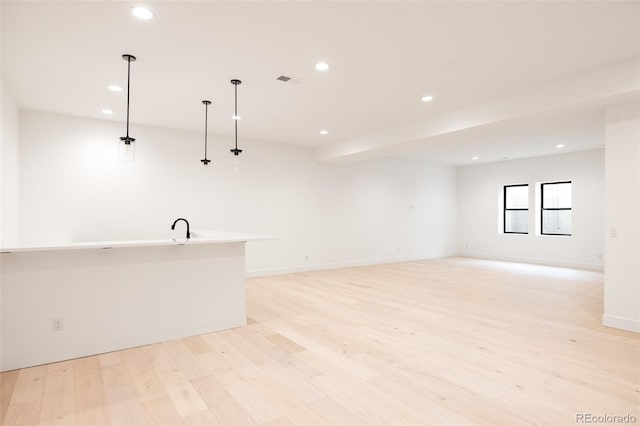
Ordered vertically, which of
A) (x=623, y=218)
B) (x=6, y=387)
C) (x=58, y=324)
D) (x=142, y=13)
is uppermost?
(x=142, y=13)

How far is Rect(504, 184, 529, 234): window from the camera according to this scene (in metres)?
9.55

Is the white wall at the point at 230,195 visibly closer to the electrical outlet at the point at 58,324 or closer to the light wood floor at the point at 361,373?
the light wood floor at the point at 361,373

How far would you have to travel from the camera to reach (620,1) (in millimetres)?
2549

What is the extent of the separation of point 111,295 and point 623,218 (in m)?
5.36

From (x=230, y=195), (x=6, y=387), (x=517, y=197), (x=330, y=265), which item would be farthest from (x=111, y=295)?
(x=517, y=197)

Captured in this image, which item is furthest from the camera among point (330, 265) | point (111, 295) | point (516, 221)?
point (516, 221)

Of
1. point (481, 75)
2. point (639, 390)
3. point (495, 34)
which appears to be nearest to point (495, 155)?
point (481, 75)

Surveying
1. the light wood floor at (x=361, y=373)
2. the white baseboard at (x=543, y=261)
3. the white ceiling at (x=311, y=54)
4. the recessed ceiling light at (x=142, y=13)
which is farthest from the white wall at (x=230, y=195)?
the recessed ceiling light at (x=142, y=13)

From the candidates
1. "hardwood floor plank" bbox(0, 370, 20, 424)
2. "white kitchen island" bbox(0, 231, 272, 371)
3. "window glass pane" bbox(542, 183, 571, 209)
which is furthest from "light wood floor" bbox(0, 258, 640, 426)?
"window glass pane" bbox(542, 183, 571, 209)

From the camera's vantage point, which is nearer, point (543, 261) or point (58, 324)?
point (58, 324)

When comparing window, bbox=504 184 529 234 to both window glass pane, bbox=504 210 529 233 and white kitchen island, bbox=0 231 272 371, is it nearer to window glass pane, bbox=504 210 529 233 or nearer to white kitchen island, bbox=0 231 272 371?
window glass pane, bbox=504 210 529 233

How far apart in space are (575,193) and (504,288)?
13.7ft

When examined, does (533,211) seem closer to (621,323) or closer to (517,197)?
A: (517,197)

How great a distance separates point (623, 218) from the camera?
3.87 m
